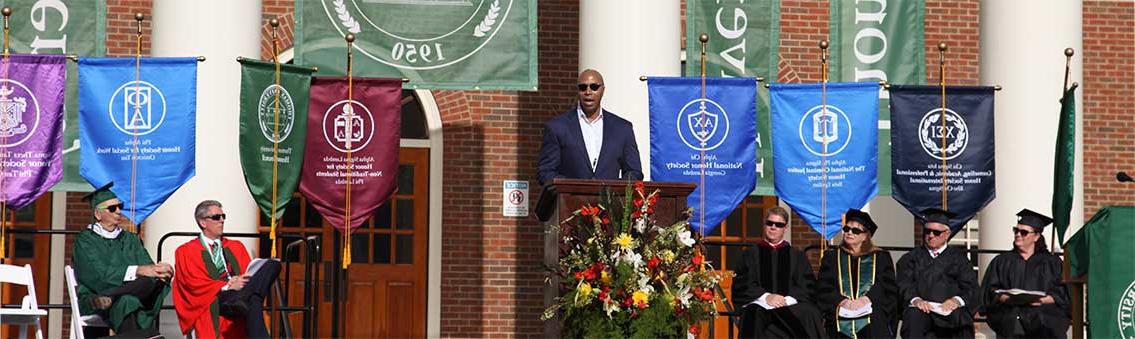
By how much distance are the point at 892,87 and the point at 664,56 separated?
1817mm

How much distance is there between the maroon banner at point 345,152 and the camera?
46.1 feet

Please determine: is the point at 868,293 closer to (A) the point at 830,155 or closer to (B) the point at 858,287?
(B) the point at 858,287

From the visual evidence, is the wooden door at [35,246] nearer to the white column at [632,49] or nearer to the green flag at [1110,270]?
the white column at [632,49]

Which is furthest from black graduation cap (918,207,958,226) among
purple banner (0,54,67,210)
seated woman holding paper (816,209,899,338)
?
purple banner (0,54,67,210)

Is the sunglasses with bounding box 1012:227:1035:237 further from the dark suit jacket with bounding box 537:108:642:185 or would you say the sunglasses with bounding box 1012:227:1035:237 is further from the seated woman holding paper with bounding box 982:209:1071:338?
the dark suit jacket with bounding box 537:108:642:185

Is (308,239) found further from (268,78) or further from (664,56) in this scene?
(664,56)

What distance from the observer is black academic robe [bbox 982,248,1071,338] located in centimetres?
1280

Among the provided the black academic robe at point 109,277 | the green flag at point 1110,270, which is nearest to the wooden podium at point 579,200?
the black academic robe at point 109,277

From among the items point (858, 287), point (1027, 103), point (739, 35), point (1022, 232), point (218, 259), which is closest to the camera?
point (218, 259)

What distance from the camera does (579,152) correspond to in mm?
11938

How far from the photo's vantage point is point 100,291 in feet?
40.7

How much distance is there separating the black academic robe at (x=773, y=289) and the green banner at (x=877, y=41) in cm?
428

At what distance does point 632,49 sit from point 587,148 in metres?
2.83

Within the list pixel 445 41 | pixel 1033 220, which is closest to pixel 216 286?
pixel 445 41
